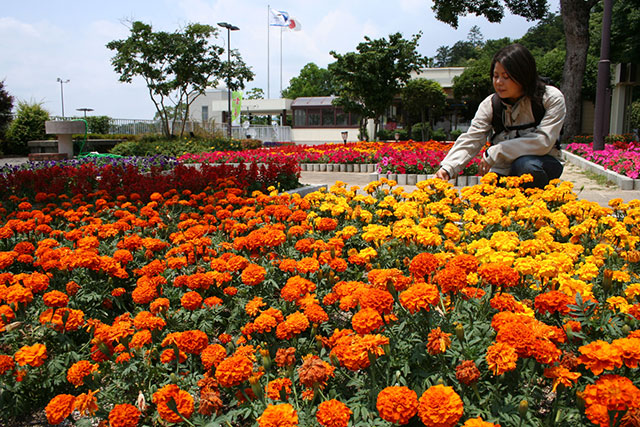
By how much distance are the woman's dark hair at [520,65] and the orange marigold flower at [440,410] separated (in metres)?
2.95

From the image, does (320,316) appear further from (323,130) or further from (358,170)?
(323,130)

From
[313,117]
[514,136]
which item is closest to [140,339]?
[514,136]

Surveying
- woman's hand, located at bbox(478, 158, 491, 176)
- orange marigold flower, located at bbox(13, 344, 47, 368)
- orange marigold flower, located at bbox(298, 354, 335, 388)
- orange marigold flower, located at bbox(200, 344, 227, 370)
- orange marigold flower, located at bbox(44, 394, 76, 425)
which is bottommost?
orange marigold flower, located at bbox(44, 394, 76, 425)

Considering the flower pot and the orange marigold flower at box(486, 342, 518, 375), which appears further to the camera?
the flower pot

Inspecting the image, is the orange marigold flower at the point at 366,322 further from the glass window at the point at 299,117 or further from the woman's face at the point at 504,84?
the glass window at the point at 299,117

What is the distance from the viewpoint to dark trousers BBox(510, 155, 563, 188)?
401 cm

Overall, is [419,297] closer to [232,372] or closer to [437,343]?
[437,343]

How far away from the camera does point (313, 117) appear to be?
4141 cm

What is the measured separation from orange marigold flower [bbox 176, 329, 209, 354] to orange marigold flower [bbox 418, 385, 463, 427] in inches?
34.9

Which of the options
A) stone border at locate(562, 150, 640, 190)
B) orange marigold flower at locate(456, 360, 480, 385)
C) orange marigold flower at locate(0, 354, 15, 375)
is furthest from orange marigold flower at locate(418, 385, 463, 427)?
stone border at locate(562, 150, 640, 190)

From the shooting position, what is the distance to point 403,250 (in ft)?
9.57

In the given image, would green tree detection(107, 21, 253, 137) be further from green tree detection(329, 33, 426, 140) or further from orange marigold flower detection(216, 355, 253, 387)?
orange marigold flower detection(216, 355, 253, 387)

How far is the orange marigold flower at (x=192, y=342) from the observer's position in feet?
5.86

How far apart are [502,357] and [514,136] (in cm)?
301
